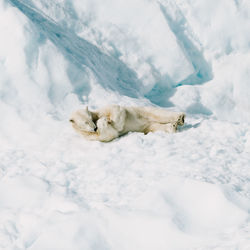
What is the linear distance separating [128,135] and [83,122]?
49cm

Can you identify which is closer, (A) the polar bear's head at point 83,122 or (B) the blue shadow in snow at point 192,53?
(A) the polar bear's head at point 83,122

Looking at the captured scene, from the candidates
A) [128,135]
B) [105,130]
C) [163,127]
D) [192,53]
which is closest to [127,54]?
[192,53]

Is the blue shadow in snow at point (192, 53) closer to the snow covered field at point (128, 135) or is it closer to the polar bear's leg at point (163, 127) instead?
the snow covered field at point (128, 135)

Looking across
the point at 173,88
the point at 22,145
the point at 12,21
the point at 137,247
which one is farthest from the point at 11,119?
the point at 173,88

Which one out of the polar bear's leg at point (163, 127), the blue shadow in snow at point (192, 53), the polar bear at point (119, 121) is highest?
the polar bear at point (119, 121)

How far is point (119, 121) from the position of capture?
13.0 feet

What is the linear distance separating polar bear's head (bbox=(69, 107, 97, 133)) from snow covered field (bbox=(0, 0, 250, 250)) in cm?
13

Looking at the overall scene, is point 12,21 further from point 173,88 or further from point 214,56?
point 214,56

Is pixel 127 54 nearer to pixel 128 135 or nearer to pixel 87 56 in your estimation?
pixel 87 56

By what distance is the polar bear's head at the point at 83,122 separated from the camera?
3898 mm

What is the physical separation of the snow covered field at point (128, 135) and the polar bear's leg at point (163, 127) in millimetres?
108

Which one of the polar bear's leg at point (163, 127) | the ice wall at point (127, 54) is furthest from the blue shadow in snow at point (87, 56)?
the polar bear's leg at point (163, 127)

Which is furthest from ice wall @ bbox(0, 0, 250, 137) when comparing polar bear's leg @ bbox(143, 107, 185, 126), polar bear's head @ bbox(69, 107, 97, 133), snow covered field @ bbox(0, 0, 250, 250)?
polar bear's leg @ bbox(143, 107, 185, 126)

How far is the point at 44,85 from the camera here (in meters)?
4.75
